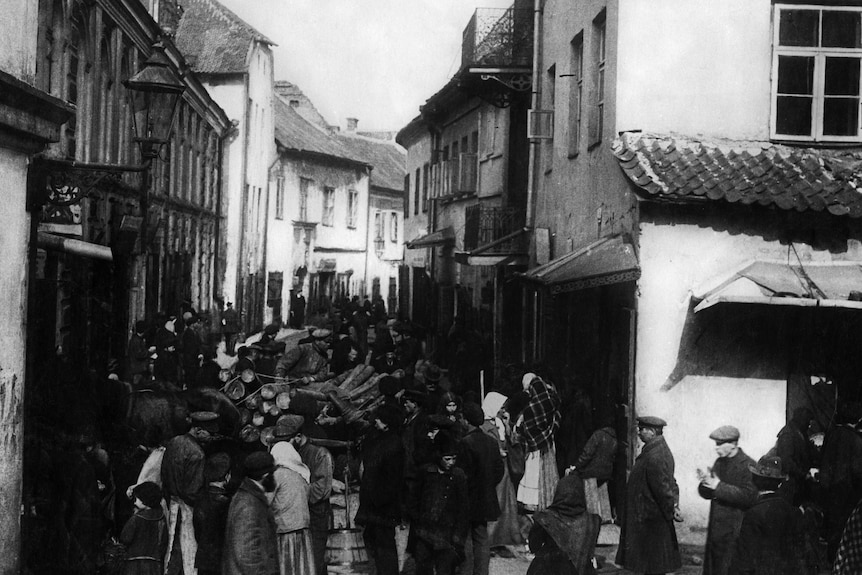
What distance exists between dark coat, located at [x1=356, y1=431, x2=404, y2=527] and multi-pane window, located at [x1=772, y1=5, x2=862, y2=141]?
627cm

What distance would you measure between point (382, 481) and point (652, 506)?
7.37 ft

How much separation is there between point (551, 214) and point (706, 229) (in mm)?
5894

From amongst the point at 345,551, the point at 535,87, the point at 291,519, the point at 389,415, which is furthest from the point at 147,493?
the point at 535,87

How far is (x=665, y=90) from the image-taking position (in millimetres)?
12062

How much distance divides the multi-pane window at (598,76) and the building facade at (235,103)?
21838 millimetres

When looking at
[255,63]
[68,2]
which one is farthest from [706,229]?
[255,63]

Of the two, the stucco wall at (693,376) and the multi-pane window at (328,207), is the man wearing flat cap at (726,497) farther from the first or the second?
the multi-pane window at (328,207)

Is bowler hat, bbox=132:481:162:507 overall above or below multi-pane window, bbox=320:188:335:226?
below

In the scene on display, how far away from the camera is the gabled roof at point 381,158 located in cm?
5276

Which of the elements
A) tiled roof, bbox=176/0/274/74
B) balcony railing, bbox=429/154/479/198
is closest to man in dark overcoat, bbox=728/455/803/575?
balcony railing, bbox=429/154/479/198

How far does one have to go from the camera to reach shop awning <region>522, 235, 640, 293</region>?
1111cm

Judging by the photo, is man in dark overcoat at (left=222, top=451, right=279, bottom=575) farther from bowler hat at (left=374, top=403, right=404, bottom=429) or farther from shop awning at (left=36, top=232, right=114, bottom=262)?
shop awning at (left=36, top=232, right=114, bottom=262)

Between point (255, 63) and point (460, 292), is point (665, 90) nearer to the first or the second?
point (460, 292)

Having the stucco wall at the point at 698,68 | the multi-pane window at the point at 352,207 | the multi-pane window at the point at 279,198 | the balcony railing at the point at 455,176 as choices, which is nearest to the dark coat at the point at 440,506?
the stucco wall at the point at 698,68
